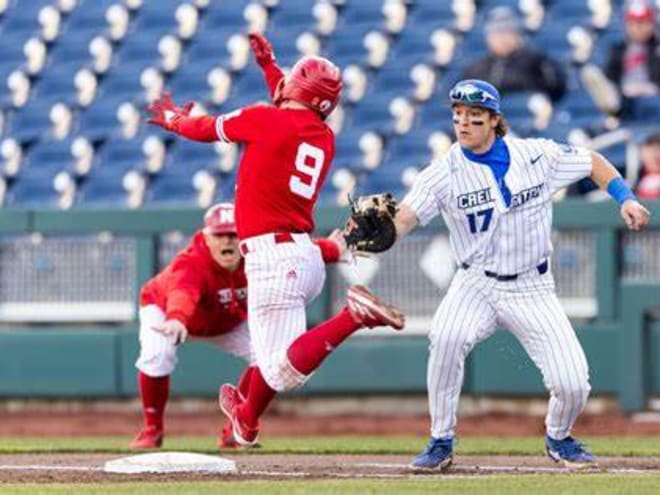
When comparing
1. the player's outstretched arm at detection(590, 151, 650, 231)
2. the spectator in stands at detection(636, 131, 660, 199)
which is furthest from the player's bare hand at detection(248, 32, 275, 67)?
the spectator in stands at detection(636, 131, 660, 199)

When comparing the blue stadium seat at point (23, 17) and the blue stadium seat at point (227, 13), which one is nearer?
the blue stadium seat at point (227, 13)

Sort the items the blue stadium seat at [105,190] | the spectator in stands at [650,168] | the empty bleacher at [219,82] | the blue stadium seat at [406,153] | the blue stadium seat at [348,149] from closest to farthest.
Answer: the spectator in stands at [650,168], the blue stadium seat at [406,153], the empty bleacher at [219,82], the blue stadium seat at [348,149], the blue stadium seat at [105,190]

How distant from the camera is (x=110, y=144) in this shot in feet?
53.5

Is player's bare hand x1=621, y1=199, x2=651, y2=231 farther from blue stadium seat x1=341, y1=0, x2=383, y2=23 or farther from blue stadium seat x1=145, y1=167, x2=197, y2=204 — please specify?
blue stadium seat x1=341, y1=0, x2=383, y2=23

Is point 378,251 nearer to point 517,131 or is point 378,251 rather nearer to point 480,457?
point 480,457

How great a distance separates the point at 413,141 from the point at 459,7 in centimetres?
171

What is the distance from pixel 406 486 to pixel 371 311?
3.49ft

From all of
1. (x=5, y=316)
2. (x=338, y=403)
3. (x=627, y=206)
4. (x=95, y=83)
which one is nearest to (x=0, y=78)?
(x=95, y=83)

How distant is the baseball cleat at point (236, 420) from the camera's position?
8.95 meters

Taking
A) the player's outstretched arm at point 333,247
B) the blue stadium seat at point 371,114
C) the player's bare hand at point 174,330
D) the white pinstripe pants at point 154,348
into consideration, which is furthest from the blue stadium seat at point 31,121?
the player's outstretched arm at point 333,247

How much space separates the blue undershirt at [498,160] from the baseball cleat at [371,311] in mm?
657

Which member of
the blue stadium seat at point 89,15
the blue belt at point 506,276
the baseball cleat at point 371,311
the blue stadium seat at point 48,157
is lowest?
the baseball cleat at point 371,311

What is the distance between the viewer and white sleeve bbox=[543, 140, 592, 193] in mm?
8055

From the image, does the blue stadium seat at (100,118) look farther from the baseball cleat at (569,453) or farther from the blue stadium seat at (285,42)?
the baseball cleat at (569,453)
